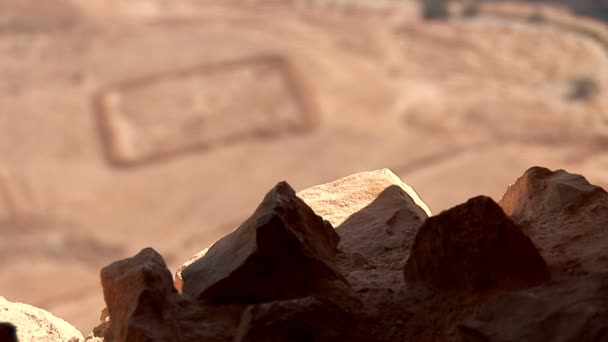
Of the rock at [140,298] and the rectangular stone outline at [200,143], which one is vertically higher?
the rectangular stone outline at [200,143]

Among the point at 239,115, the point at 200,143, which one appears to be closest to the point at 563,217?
the point at 200,143

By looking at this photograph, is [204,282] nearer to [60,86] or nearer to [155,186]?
[155,186]

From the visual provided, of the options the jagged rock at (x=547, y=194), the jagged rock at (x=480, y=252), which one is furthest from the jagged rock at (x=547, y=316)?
the jagged rock at (x=547, y=194)

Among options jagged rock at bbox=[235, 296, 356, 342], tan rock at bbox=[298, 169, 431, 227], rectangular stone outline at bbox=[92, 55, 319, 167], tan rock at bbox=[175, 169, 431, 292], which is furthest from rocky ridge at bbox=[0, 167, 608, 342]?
rectangular stone outline at bbox=[92, 55, 319, 167]

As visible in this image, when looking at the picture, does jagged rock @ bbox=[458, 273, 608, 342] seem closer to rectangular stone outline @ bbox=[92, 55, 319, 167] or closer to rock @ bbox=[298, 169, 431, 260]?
rock @ bbox=[298, 169, 431, 260]

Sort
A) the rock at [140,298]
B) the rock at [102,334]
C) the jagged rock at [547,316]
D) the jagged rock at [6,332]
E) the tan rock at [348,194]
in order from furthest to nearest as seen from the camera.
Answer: the tan rock at [348,194], the rock at [102,334], the rock at [140,298], the jagged rock at [547,316], the jagged rock at [6,332]

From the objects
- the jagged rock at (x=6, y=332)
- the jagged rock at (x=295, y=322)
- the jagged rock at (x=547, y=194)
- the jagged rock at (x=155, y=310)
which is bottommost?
the jagged rock at (x=295, y=322)

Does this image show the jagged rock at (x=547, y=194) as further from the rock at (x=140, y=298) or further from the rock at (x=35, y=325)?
the rock at (x=35, y=325)
